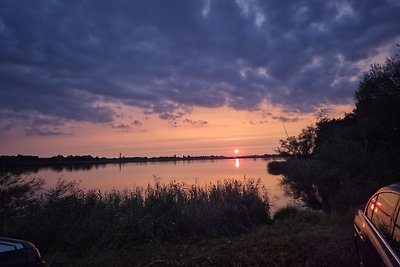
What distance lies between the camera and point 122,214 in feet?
41.3

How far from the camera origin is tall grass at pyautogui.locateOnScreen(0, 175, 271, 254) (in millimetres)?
11430

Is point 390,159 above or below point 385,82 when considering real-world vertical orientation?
below

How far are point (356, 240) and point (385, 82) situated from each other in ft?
53.1

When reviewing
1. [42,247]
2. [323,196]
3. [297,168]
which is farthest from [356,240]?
[297,168]

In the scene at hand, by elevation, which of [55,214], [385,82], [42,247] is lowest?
[42,247]

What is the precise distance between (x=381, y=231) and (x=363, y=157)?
16961 mm

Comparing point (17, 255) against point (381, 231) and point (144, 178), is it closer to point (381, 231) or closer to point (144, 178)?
point (381, 231)

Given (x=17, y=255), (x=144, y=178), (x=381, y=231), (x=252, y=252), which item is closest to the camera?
(x=17, y=255)

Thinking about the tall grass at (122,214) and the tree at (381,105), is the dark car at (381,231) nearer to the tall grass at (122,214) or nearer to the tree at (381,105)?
the tall grass at (122,214)

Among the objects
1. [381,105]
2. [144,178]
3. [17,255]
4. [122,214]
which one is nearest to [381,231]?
[17,255]

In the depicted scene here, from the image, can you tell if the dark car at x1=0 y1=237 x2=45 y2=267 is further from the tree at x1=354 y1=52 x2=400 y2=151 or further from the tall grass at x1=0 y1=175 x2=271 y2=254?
the tree at x1=354 y1=52 x2=400 y2=151

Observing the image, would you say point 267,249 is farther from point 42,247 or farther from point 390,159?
point 390,159

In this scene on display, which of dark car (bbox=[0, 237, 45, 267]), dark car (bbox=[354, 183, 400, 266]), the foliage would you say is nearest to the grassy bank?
dark car (bbox=[354, 183, 400, 266])

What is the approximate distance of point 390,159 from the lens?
64.1 ft
